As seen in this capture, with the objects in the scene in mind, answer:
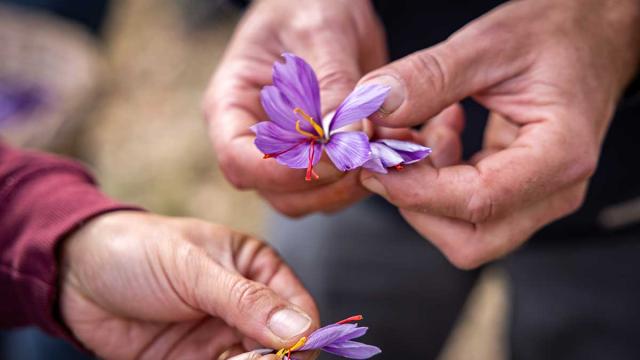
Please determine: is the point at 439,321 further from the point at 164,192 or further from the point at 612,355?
the point at 164,192

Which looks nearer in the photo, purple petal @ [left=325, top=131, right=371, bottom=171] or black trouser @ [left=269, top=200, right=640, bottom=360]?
purple petal @ [left=325, top=131, right=371, bottom=171]

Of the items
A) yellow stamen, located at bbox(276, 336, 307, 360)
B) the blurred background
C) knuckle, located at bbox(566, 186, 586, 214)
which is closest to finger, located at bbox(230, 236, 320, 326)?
yellow stamen, located at bbox(276, 336, 307, 360)

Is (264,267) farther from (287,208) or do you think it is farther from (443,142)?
(443,142)

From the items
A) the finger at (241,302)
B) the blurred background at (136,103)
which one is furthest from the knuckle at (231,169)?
the blurred background at (136,103)

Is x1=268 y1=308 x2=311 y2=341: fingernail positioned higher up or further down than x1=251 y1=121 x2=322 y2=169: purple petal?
further down

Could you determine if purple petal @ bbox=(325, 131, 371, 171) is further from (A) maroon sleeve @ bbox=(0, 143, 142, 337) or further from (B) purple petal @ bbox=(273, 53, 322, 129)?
(A) maroon sleeve @ bbox=(0, 143, 142, 337)

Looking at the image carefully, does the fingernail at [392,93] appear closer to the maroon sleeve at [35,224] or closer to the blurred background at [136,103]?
the maroon sleeve at [35,224]
